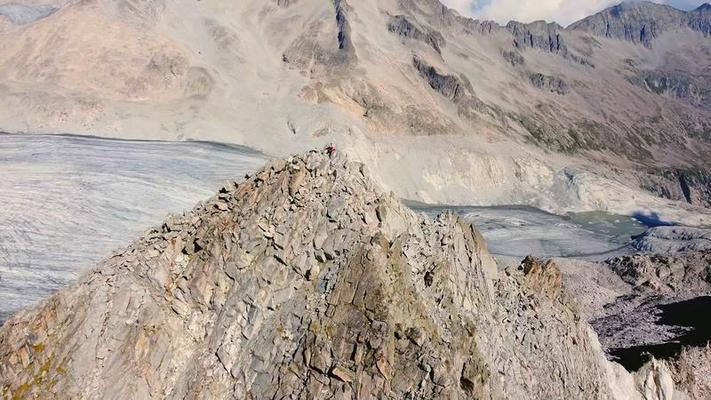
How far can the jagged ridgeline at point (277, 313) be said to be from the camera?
36.8 ft

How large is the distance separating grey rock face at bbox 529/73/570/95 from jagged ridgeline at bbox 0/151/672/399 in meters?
152

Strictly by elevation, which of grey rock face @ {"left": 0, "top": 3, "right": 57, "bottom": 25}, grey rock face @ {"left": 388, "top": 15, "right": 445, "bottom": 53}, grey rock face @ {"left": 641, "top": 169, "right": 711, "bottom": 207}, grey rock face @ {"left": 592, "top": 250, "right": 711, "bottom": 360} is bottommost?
grey rock face @ {"left": 641, "top": 169, "right": 711, "bottom": 207}

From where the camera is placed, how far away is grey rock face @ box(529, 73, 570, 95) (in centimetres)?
15562

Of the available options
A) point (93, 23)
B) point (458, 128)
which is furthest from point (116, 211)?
point (458, 128)

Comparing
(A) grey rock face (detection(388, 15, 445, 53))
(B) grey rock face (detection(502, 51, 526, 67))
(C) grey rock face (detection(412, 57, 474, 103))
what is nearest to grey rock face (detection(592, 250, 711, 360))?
(C) grey rock face (detection(412, 57, 474, 103))

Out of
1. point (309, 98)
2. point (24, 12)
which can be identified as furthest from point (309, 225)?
point (24, 12)

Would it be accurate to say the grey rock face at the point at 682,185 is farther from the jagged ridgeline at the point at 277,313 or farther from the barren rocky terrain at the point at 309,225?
the jagged ridgeline at the point at 277,313

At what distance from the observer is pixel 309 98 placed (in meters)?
83.9

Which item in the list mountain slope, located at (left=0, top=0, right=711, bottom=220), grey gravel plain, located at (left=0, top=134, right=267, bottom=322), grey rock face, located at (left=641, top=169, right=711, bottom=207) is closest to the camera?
grey gravel plain, located at (left=0, top=134, right=267, bottom=322)

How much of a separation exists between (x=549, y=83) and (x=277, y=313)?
523 ft

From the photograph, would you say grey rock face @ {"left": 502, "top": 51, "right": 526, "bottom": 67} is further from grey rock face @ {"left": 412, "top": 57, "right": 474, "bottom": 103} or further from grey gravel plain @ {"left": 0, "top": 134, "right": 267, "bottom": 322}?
grey gravel plain @ {"left": 0, "top": 134, "right": 267, "bottom": 322}

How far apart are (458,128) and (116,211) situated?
207 feet

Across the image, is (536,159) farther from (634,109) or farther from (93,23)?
(634,109)

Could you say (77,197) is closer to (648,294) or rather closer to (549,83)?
(648,294)
